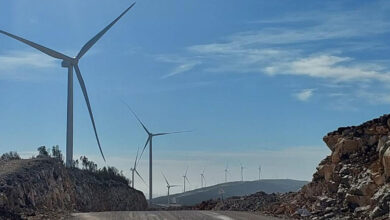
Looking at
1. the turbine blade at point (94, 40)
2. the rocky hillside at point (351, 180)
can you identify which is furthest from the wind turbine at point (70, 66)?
the rocky hillside at point (351, 180)

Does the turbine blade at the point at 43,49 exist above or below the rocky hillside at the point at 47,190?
above

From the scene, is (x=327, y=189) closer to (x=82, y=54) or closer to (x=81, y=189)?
(x=81, y=189)

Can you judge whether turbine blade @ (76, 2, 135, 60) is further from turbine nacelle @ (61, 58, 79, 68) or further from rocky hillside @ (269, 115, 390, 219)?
rocky hillside @ (269, 115, 390, 219)

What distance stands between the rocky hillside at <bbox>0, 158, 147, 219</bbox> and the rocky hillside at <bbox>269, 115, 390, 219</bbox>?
12950 mm

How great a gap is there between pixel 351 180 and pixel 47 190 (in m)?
17.4

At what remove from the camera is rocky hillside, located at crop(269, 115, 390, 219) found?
2225cm

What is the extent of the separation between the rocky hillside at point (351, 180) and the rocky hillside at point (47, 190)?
13.0m

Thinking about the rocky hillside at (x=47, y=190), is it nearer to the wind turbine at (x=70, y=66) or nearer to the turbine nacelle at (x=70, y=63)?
the wind turbine at (x=70, y=66)

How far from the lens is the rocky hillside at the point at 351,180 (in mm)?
22250

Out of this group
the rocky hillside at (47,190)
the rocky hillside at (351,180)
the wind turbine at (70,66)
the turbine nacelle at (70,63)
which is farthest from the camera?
the turbine nacelle at (70,63)

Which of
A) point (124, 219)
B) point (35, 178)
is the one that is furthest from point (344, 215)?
point (35, 178)

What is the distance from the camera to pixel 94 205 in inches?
1863

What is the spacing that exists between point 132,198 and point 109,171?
24.5 feet

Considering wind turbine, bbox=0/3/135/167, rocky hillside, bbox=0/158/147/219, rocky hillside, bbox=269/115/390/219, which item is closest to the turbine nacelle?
wind turbine, bbox=0/3/135/167
